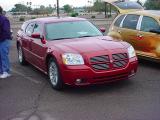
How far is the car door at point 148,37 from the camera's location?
1003 centimetres

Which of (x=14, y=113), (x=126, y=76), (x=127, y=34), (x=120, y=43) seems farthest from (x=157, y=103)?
(x=127, y=34)

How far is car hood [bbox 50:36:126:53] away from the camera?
308 inches

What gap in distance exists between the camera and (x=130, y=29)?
439 inches

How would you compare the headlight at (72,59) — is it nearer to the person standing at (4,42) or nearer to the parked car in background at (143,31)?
the person standing at (4,42)

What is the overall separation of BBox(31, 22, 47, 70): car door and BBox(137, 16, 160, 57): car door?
2.83m

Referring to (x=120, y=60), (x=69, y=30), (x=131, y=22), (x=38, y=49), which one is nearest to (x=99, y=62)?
(x=120, y=60)

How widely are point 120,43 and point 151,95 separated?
57.4 inches

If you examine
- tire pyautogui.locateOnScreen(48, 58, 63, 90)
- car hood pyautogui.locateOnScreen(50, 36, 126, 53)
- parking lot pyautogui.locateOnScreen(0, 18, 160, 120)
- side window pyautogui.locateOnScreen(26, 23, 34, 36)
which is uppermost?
side window pyautogui.locateOnScreen(26, 23, 34, 36)

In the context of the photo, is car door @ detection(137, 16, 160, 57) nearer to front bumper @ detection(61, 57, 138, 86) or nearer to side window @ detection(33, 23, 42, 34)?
front bumper @ detection(61, 57, 138, 86)

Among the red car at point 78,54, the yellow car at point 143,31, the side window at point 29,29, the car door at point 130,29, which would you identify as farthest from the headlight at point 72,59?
the car door at point 130,29

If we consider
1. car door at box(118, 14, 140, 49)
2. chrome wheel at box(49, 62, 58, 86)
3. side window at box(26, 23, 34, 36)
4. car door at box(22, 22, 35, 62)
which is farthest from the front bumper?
car door at box(118, 14, 140, 49)

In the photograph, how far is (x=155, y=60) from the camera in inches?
396

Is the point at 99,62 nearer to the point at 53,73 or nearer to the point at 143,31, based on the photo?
the point at 53,73

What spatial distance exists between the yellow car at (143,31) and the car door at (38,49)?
7.50ft
